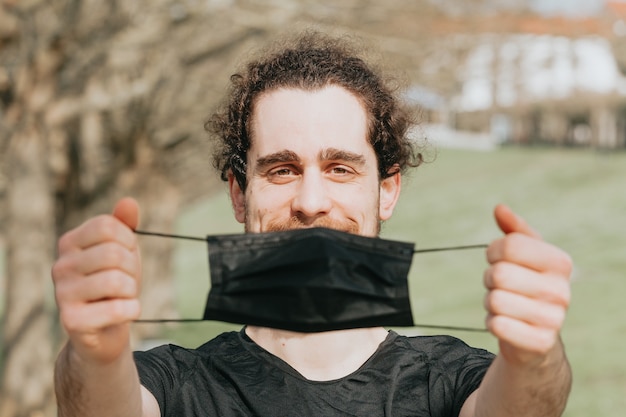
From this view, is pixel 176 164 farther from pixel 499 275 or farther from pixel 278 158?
pixel 499 275

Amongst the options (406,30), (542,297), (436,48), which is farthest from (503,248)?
(436,48)

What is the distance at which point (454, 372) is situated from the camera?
3.25m

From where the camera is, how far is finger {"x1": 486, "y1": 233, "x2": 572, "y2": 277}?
8.33 feet

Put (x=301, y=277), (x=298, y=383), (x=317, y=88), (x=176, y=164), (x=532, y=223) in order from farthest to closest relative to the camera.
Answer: (x=532, y=223) < (x=176, y=164) < (x=317, y=88) < (x=298, y=383) < (x=301, y=277)

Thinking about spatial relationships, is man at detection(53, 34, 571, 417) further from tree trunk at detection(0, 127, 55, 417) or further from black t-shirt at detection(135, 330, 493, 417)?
tree trunk at detection(0, 127, 55, 417)

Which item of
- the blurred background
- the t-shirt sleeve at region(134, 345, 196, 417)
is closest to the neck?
the t-shirt sleeve at region(134, 345, 196, 417)

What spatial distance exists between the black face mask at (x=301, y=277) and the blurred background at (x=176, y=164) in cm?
188

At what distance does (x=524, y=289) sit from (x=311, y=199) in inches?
34.6

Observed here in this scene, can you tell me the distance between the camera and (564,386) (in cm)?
281

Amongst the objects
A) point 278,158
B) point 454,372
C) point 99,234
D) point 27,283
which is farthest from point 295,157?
point 27,283

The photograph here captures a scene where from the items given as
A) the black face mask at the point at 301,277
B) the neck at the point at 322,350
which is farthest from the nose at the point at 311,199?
the neck at the point at 322,350

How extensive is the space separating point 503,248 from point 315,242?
623 millimetres

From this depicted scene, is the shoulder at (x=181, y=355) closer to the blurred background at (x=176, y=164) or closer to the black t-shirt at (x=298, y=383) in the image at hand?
the black t-shirt at (x=298, y=383)

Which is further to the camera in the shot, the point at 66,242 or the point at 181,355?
the point at 181,355
